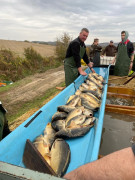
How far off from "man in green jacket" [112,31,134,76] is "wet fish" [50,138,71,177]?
7.11 metres

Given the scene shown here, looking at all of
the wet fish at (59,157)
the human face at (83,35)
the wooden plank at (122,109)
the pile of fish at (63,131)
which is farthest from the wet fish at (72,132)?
the human face at (83,35)

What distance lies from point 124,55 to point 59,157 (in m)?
7.37

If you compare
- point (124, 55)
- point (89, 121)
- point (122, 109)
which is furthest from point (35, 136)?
point (124, 55)

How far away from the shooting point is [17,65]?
43.2 ft

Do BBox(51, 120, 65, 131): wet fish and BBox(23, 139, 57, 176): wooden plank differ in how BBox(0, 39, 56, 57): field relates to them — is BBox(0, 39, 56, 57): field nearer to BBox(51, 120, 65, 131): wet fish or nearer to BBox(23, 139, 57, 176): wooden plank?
BBox(51, 120, 65, 131): wet fish

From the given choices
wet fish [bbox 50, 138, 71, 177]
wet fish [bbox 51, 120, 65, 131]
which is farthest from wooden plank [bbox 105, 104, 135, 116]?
wet fish [bbox 50, 138, 71, 177]

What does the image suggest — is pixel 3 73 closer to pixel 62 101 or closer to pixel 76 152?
pixel 62 101

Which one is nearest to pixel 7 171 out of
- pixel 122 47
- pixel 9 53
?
pixel 122 47

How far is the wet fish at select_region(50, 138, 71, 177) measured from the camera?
1.97 m

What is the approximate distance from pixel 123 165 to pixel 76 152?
5.88 feet

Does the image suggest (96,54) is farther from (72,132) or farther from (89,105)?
(72,132)

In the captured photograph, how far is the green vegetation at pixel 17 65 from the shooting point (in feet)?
39.6

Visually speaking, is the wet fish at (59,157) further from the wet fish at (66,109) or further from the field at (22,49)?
the field at (22,49)

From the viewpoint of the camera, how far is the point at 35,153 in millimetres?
2000
